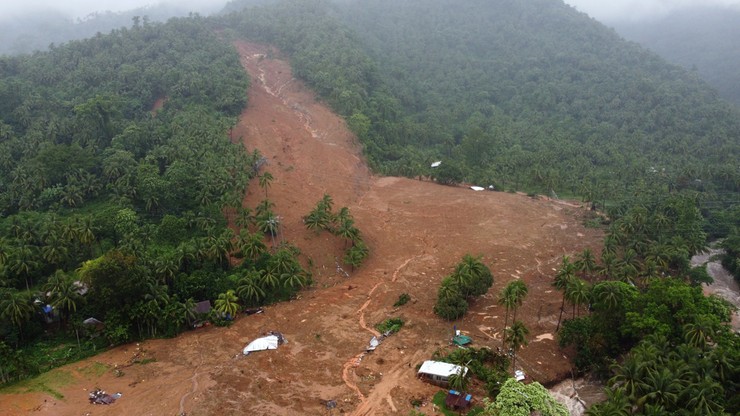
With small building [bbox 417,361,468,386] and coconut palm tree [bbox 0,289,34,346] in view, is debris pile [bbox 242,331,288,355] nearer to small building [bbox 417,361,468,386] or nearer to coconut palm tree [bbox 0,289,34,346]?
small building [bbox 417,361,468,386]

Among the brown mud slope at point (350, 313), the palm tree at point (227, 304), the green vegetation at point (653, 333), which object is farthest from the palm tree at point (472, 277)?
the palm tree at point (227, 304)

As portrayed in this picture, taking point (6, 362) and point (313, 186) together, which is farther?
point (313, 186)

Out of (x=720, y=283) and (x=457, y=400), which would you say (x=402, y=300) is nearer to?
(x=457, y=400)

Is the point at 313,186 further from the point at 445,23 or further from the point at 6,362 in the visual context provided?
the point at 445,23

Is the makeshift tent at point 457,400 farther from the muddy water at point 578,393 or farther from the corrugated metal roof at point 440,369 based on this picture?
the muddy water at point 578,393

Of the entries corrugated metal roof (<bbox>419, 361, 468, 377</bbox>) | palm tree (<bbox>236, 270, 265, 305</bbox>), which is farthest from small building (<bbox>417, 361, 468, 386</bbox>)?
palm tree (<bbox>236, 270, 265, 305</bbox>)

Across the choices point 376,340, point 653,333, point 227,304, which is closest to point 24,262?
point 227,304

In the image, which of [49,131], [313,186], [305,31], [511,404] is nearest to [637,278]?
[511,404]
